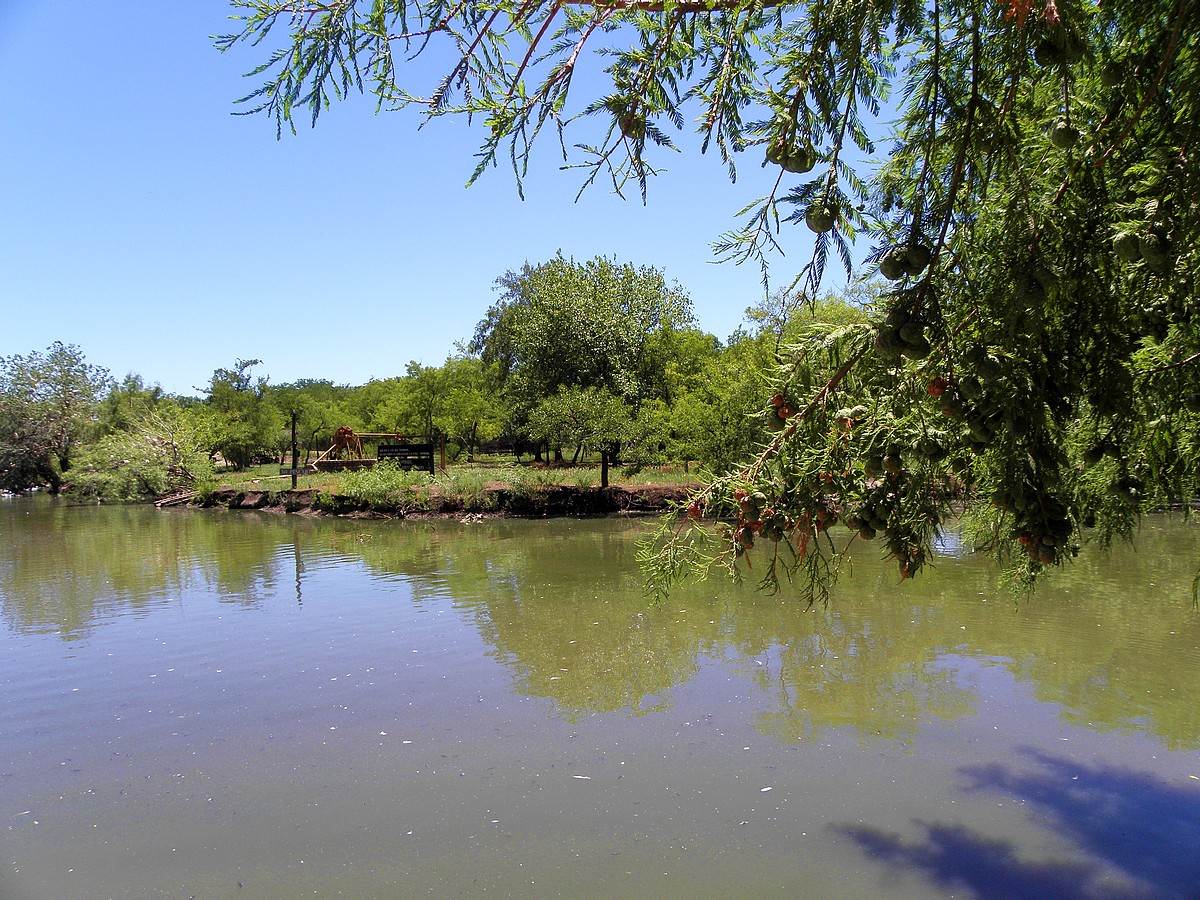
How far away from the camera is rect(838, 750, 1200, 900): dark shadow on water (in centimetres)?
457

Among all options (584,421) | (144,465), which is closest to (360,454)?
(144,465)

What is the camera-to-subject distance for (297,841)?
207 inches

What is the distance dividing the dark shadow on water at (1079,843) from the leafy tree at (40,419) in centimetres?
4691

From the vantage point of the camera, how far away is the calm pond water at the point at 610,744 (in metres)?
4.88

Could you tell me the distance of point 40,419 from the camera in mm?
42219

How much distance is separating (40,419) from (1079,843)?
5031 centimetres

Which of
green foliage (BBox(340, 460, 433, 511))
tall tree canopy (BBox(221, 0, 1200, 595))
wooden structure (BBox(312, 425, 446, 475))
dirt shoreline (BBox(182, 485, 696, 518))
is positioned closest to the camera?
tall tree canopy (BBox(221, 0, 1200, 595))

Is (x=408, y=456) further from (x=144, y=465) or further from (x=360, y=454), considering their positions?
(x=144, y=465)

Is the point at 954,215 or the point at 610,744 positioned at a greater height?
the point at 954,215

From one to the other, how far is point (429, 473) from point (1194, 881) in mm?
27184

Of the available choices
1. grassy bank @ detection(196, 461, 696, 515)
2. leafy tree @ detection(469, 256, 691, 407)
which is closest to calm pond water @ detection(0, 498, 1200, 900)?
grassy bank @ detection(196, 461, 696, 515)

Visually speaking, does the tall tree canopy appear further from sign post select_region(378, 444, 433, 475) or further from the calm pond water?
sign post select_region(378, 444, 433, 475)

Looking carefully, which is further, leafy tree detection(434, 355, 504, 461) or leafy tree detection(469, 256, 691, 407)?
leafy tree detection(434, 355, 504, 461)

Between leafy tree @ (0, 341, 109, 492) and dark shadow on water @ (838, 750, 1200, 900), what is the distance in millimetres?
46912
